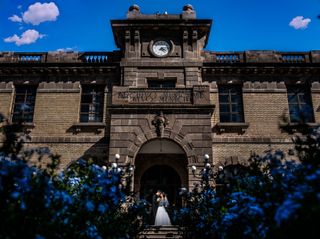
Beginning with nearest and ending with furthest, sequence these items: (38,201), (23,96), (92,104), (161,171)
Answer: (38,201)
(161,171)
(92,104)
(23,96)

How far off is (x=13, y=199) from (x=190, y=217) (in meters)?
6.30

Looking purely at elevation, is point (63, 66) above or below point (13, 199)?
above

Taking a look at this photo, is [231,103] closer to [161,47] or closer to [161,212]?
[161,47]

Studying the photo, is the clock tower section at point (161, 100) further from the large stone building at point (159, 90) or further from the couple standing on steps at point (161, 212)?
the couple standing on steps at point (161, 212)

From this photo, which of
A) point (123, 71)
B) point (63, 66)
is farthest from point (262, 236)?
point (63, 66)

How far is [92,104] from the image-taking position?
16922 millimetres

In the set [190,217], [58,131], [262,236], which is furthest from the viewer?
[58,131]

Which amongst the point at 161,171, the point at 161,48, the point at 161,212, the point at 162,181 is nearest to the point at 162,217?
the point at 161,212

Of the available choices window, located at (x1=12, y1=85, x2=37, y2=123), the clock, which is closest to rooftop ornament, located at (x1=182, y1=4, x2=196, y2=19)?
the clock

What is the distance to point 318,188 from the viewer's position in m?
4.13

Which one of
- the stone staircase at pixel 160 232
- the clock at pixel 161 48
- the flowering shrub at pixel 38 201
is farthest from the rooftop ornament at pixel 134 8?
the flowering shrub at pixel 38 201

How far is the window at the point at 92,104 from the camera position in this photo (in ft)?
55.0

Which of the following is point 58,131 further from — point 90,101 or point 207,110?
point 207,110

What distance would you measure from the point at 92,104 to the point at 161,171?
16.1 ft
